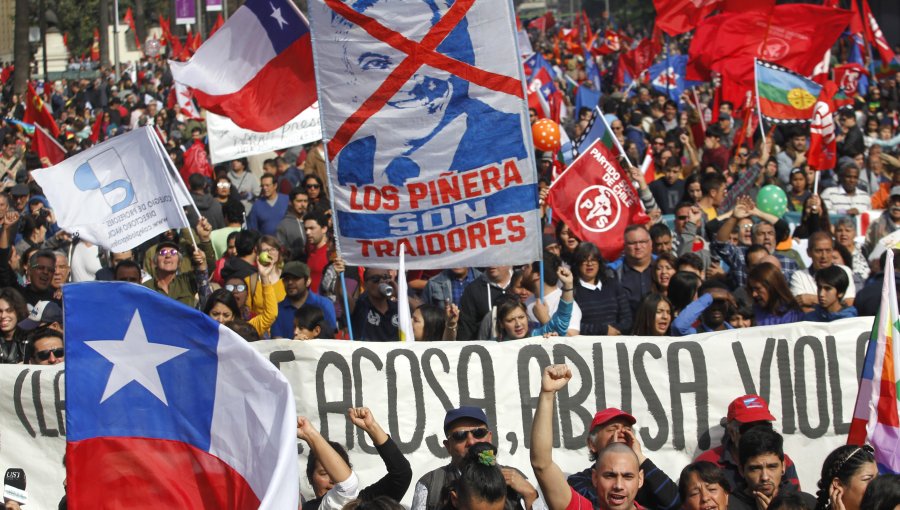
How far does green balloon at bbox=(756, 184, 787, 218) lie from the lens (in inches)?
436

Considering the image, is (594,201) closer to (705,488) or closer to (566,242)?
(566,242)

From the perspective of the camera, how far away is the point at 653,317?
7531 millimetres

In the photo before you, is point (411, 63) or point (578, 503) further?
point (411, 63)

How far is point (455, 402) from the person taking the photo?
714 centimetres

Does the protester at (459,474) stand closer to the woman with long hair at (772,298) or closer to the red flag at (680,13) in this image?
the woman with long hair at (772,298)

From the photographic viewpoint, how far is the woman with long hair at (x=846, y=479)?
16.2 feet

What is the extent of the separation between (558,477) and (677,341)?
6.94ft

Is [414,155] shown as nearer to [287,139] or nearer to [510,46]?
[510,46]

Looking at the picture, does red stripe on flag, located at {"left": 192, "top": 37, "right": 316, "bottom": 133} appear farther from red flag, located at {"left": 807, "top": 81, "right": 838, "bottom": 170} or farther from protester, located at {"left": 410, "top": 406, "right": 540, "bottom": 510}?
red flag, located at {"left": 807, "top": 81, "right": 838, "bottom": 170}

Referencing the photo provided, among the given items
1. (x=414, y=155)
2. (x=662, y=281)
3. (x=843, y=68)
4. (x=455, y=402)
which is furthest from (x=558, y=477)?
(x=843, y=68)

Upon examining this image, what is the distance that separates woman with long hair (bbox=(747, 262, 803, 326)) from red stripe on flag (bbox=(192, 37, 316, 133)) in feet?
10.0

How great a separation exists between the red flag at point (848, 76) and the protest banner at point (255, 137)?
9.17 meters

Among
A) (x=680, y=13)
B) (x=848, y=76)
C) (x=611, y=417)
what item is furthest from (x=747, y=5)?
(x=611, y=417)

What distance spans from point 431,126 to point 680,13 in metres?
9.74
